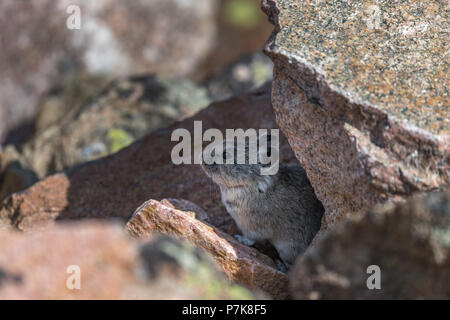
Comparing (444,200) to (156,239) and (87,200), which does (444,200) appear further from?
(87,200)

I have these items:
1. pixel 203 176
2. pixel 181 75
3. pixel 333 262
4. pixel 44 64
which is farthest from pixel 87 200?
pixel 181 75

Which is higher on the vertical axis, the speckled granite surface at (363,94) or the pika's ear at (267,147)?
the speckled granite surface at (363,94)

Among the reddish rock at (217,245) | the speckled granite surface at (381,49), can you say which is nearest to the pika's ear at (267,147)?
the reddish rock at (217,245)

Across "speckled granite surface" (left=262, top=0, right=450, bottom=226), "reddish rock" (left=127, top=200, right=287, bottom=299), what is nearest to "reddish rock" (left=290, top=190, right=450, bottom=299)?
"speckled granite surface" (left=262, top=0, right=450, bottom=226)

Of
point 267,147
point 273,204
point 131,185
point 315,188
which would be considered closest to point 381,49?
point 315,188

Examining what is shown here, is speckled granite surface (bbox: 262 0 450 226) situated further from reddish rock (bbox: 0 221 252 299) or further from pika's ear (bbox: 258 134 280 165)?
reddish rock (bbox: 0 221 252 299)

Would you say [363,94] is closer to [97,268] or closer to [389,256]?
[389,256]

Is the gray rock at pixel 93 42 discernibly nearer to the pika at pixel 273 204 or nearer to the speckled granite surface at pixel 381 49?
the pika at pixel 273 204
